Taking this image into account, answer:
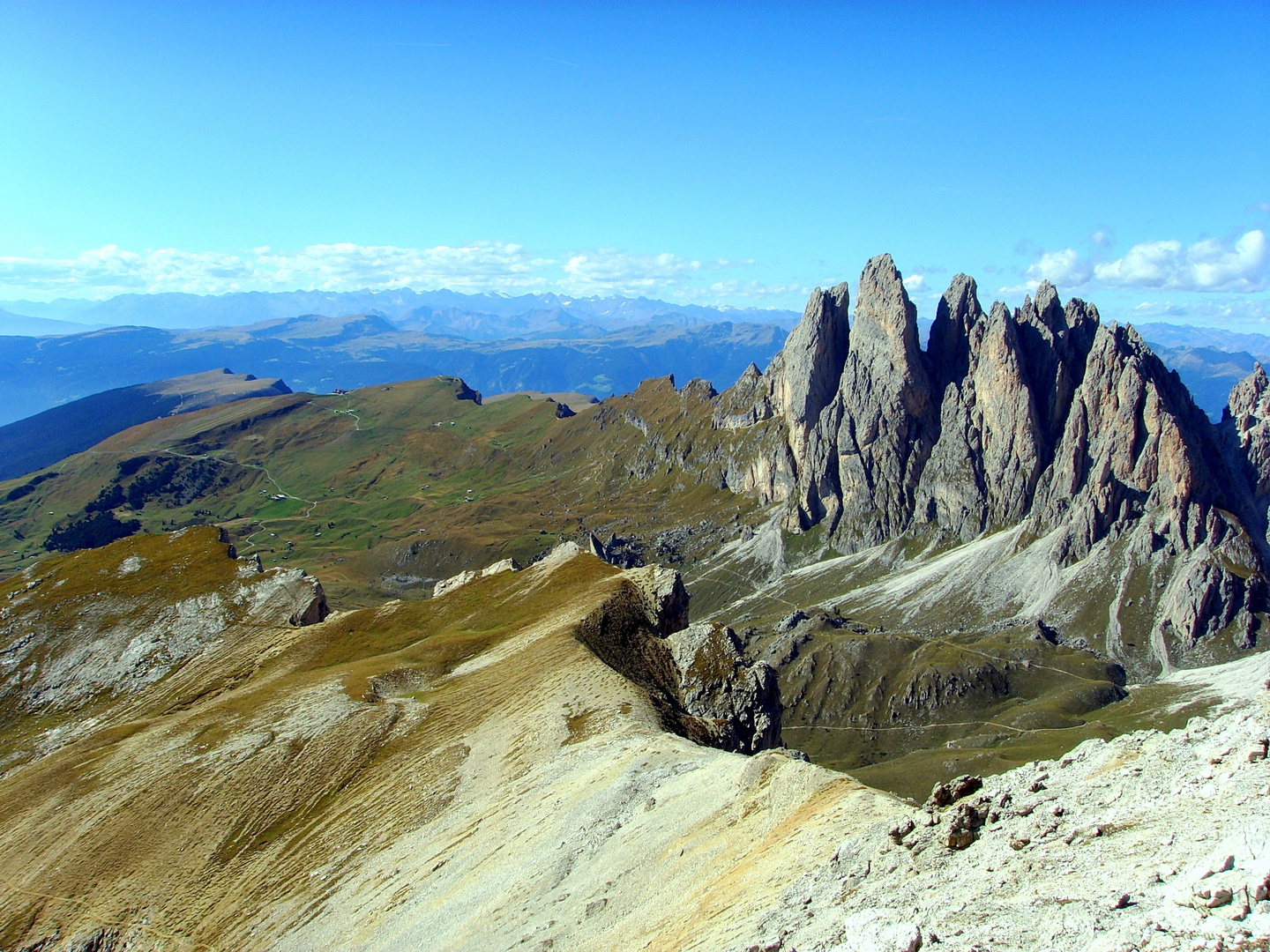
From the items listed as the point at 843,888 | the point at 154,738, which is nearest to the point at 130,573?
the point at 154,738

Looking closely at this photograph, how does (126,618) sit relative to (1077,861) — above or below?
below

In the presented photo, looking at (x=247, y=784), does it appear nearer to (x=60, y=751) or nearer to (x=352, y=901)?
(x=352, y=901)

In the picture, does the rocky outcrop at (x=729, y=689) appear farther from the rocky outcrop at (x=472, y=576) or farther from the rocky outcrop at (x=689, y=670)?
the rocky outcrop at (x=472, y=576)

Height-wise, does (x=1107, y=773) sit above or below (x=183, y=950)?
above

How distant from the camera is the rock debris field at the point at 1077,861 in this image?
82.3ft

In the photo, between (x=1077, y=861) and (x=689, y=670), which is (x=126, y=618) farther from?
(x=1077, y=861)

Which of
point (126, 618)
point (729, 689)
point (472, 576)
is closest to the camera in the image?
point (729, 689)

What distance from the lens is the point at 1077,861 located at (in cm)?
3103

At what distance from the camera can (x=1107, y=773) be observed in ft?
120

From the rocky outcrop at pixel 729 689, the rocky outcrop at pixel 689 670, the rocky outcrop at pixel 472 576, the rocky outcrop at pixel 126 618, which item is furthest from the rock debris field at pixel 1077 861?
the rocky outcrop at pixel 126 618

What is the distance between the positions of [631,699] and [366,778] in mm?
27333

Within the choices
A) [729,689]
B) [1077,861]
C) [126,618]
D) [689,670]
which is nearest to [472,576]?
[126,618]

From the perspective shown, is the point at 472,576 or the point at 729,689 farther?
the point at 472,576

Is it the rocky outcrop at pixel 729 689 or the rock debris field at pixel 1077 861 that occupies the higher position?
the rock debris field at pixel 1077 861
